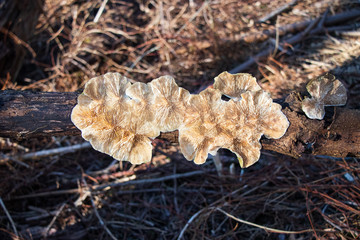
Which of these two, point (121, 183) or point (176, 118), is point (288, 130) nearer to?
point (176, 118)

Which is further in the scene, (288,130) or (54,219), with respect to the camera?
(54,219)

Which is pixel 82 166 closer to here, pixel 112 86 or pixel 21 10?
pixel 112 86

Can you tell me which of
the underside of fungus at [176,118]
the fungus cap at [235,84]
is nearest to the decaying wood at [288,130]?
the underside of fungus at [176,118]

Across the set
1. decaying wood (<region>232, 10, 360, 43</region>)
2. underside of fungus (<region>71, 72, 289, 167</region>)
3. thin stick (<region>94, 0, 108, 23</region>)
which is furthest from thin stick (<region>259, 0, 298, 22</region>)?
underside of fungus (<region>71, 72, 289, 167</region>)

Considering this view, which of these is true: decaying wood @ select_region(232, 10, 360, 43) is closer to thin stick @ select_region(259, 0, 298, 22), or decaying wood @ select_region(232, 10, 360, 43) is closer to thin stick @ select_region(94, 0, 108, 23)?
thin stick @ select_region(259, 0, 298, 22)

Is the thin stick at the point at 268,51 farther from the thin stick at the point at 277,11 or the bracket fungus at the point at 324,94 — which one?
the bracket fungus at the point at 324,94

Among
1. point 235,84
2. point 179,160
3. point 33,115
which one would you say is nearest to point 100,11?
point 179,160
